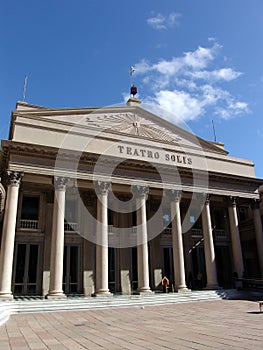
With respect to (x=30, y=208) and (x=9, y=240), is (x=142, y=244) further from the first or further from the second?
(x=30, y=208)

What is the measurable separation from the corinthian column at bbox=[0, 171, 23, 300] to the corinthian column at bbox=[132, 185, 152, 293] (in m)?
6.63

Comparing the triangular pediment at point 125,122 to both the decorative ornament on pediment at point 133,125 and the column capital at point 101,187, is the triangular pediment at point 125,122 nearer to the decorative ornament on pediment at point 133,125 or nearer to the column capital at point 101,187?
the decorative ornament on pediment at point 133,125

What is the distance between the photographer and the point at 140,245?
1767 centimetres

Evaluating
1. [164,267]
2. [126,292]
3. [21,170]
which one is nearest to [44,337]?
[21,170]

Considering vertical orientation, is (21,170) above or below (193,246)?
above

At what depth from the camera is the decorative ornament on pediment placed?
66.6ft

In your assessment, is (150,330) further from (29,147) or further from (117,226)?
(117,226)

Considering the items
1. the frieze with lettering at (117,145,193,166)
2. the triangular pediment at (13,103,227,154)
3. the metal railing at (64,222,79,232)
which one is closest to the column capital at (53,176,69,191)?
the metal railing at (64,222,79,232)

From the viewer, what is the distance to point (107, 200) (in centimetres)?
2006

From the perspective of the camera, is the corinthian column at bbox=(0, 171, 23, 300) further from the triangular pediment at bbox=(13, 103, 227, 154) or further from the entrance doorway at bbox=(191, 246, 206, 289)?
the entrance doorway at bbox=(191, 246, 206, 289)

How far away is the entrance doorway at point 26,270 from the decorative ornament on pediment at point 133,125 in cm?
846

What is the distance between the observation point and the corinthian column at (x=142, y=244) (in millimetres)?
17203

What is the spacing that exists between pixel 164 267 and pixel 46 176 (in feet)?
34.2

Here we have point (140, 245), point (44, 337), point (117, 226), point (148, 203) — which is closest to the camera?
point (44, 337)
